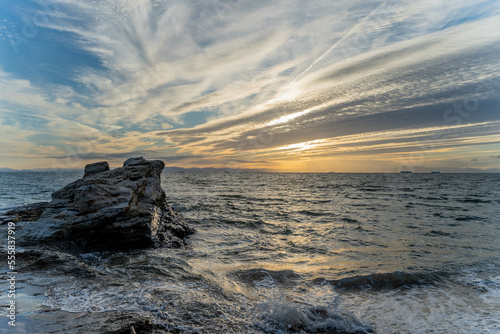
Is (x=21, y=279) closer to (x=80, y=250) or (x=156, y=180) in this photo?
(x=80, y=250)

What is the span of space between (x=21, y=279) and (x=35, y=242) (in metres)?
3.41

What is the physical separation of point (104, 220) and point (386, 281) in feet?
33.7

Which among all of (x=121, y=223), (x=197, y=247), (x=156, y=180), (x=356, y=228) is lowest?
(x=356, y=228)

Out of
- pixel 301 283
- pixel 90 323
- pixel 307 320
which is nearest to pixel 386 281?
pixel 301 283

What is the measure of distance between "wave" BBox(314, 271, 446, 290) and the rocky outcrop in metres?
6.93

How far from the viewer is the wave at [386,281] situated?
296 inches

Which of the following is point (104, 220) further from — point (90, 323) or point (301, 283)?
point (301, 283)


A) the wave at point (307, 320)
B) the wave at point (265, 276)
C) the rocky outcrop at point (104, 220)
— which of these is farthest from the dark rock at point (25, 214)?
the wave at point (307, 320)

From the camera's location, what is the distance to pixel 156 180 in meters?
13.3

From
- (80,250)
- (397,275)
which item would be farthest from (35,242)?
(397,275)

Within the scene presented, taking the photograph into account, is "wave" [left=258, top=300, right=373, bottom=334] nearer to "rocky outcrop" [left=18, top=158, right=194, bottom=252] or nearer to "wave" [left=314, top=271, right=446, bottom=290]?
"wave" [left=314, top=271, right=446, bottom=290]

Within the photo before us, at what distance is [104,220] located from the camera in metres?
9.35

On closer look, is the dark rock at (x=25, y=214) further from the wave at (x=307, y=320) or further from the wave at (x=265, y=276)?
the wave at (x=307, y=320)

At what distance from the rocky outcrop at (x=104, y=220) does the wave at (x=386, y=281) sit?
6934mm
